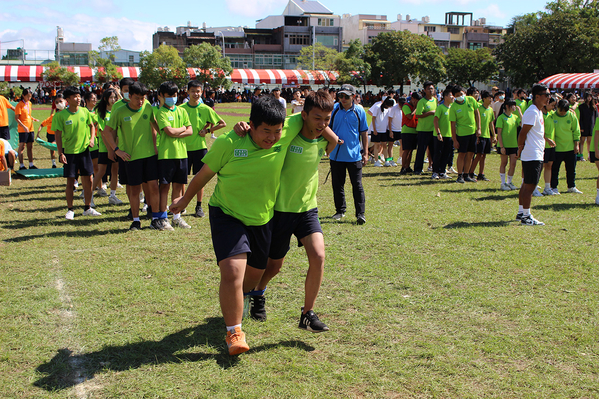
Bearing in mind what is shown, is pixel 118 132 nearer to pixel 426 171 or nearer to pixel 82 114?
pixel 82 114

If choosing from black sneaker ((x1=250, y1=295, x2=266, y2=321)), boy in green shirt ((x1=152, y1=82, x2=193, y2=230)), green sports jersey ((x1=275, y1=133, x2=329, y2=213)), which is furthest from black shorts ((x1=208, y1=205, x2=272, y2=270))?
boy in green shirt ((x1=152, y1=82, x2=193, y2=230))

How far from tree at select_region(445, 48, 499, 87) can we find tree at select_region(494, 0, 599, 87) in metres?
14.3

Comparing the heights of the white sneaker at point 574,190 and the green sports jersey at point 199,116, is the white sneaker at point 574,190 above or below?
below

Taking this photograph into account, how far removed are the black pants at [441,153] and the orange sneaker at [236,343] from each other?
9.75 metres

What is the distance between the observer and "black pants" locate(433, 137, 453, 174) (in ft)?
40.9

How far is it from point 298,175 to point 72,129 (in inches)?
226

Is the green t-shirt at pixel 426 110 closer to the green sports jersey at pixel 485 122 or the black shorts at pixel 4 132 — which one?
the green sports jersey at pixel 485 122

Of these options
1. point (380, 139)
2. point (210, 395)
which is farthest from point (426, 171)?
point (210, 395)

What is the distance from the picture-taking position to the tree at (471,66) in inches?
3049

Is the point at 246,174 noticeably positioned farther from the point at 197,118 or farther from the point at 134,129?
the point at 197,118

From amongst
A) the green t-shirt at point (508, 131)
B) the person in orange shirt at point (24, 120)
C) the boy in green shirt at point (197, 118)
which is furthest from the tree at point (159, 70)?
the boy in green shirt at point (197, 118)

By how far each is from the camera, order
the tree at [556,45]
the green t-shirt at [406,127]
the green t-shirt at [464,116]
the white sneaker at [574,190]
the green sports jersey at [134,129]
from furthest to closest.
Answer: the tree at [556,45]
the green t-shirt at [406,127]
the green t-shirt at [464,116]
the white sneaker at [574,190]
the green sports jersey at [134,129]

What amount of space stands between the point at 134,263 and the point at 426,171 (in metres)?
9.78

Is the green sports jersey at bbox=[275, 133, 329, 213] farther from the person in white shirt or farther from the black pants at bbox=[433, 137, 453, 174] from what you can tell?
the black pants at bbox=[433, 137, 453, 174]
